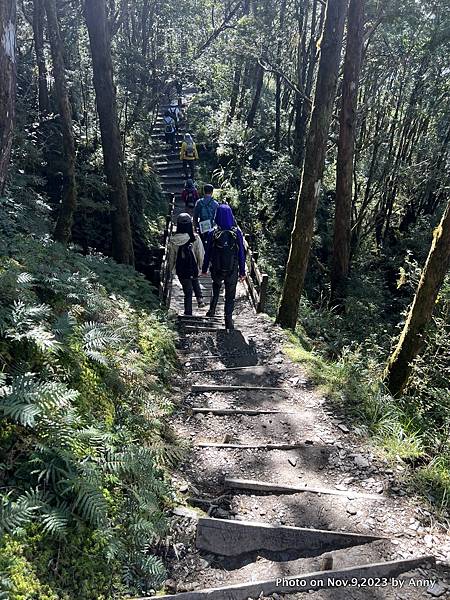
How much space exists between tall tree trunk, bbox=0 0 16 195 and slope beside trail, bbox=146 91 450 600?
3.91 meters

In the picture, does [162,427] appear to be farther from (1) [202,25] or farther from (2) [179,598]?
(1) [202,25]

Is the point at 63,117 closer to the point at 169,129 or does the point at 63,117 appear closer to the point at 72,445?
the point at 72,445

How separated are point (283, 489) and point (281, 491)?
29 millimetres

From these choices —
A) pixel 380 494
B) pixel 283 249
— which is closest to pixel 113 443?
pixel 380 494

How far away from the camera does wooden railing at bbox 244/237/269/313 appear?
10.2 metres

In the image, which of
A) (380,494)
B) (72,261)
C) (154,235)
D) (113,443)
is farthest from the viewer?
(154,235)

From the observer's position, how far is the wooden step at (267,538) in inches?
137

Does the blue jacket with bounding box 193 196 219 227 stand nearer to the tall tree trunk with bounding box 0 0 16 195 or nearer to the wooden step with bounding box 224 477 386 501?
the tall tree trunk with bounding box 0 0 16 195

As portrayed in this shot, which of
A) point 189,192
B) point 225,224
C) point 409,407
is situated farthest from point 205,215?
point 409,407

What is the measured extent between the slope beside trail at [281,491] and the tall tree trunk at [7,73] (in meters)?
3.91

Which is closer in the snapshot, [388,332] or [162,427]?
[162,427]

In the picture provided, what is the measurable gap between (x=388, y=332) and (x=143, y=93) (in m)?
12.2

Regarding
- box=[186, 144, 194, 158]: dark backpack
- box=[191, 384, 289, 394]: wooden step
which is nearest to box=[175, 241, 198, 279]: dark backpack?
box=[191, 384, 289, 394]: wooden step

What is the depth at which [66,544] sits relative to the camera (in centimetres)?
274
